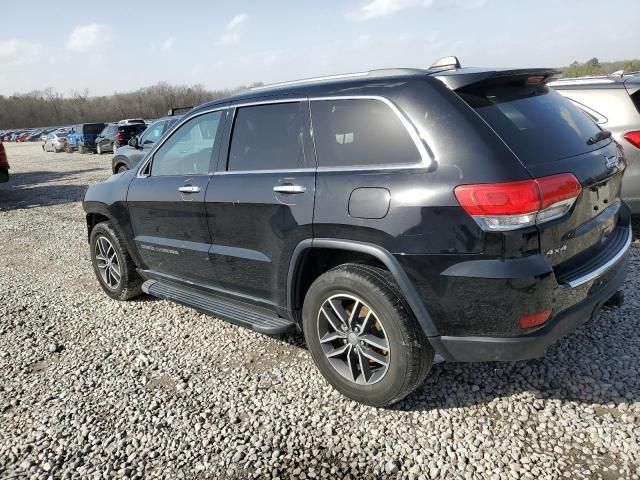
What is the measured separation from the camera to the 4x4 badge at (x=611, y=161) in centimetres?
270

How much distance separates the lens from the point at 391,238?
2.43m

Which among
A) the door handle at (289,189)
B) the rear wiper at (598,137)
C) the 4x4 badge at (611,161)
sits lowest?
the door handle at (289,189)

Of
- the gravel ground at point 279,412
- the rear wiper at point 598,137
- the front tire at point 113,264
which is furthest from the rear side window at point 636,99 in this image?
the front tire at point 113,264

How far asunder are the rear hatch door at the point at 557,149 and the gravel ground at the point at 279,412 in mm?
860

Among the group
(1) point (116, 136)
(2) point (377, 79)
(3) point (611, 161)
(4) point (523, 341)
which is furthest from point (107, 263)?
(1) point (116, 136)

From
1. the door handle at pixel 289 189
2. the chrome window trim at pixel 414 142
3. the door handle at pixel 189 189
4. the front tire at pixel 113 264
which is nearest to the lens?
the chrome window trim at pixel 414 142

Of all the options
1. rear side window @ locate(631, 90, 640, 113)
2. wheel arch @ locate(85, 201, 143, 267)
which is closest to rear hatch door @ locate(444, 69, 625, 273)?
rear side window @ locate(631, 90, 640, 113)

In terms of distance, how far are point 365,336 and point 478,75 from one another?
153 cm

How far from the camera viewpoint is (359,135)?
271 cm

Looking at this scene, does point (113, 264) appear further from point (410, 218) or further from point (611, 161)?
point (611, 161)

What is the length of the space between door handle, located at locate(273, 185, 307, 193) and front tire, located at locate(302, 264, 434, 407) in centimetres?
51

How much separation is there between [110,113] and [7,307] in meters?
98.6

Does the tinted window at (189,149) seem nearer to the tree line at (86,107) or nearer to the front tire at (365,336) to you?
the front tire at (365,336)

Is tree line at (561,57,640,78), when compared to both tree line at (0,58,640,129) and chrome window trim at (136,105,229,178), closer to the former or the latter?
chrome window trim at (136,105,229,178)
